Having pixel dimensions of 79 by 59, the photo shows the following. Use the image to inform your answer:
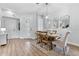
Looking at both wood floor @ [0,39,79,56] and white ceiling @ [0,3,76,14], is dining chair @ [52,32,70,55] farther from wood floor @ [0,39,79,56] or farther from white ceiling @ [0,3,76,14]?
Result: white ceiling @ [0,3,76,14]

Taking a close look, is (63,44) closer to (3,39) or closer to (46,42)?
(46,42)

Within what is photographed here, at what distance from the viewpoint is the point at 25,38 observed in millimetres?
2682

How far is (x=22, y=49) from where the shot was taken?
265 cm

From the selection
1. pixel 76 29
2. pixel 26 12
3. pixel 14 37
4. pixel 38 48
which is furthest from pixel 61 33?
pixel 14 37

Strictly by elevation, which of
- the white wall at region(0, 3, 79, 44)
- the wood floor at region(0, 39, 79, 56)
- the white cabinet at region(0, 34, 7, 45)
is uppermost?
the white wall at region(0, 3, 79, 44)

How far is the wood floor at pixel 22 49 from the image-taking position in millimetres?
2531

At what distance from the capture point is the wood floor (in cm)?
253

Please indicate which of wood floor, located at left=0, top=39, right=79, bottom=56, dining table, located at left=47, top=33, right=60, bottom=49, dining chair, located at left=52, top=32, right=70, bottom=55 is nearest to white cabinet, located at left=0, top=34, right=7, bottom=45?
wood floor, located at left=0, top=39, right=79, bottom=56

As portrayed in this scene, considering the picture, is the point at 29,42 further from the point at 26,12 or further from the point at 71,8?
the point at 71,8

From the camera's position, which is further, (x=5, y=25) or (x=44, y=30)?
(x=44, y=30)

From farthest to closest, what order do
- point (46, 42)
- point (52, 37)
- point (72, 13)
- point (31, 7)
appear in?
1. point (46, 42)
2. point (52, 37)
3. point (31, 7)
4. point (72, 13)

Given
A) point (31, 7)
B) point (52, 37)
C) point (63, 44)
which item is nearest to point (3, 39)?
point (31, 7)

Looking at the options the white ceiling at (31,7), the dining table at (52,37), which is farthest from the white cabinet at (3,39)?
the dining table at (52,37)

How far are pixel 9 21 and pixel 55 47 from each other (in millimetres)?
1484
